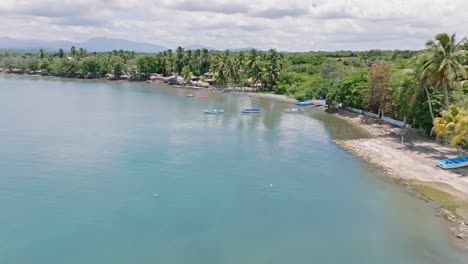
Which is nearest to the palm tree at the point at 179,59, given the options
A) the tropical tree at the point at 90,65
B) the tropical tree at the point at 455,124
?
the tropical tree at the point at 90,65

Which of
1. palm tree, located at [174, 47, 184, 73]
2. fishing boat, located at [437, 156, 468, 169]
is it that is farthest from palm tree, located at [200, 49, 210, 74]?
fishing boat, located at [437, 156, 468, 169]

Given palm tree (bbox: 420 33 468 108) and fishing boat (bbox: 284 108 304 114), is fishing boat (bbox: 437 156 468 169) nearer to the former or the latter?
palm tree (bbox: 420 33 468 108)

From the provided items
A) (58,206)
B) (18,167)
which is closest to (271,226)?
(58,206)

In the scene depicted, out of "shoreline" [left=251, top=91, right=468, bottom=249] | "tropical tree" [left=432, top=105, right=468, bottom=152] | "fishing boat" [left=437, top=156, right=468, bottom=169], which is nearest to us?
"shoreline" [left=251, top=91, right=468, bottom=249]

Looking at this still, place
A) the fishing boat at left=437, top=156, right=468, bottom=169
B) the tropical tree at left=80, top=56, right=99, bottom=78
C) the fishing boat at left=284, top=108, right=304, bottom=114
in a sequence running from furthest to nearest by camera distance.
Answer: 1. the tropical tree at left=80, top=56, right=99, bottom=78
2. the fishing boat at left=284, top=108, right=304, bottom=114
3. the fishing boat at left=437, top=156, right=468, bottom=169

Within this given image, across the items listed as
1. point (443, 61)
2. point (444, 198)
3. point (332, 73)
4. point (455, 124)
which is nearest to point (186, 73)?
point (332, 73)

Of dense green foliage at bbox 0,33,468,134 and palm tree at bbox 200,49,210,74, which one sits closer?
dense green foliage at bbox 0,33,468,134

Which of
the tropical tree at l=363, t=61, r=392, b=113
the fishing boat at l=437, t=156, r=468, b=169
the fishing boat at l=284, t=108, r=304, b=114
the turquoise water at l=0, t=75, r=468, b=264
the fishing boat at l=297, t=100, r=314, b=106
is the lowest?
the turquoise water at l=0, t=75, r=468, b=264
